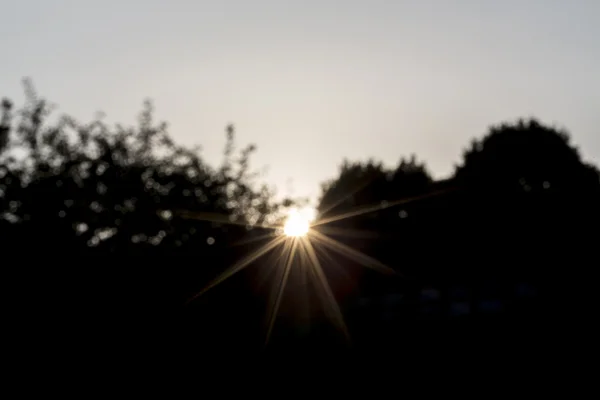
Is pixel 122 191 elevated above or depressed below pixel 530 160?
below

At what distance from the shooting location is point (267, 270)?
12.8 m

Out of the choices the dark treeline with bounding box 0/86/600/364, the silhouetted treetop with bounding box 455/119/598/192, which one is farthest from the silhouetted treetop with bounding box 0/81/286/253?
the silhouetted treetop with bounding box 455/119/598/192

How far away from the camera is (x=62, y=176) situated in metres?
17.2

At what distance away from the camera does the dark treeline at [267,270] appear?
1034cm

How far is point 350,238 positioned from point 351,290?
1.76 metres

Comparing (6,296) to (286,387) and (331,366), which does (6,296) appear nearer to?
(286,387)

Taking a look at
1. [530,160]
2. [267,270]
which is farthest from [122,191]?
[530,160]

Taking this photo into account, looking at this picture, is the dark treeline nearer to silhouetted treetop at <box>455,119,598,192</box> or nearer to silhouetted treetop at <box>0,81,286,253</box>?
silhouetted treetop at <box>0,81,286,253</box>

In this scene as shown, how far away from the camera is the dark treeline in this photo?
1034 cm

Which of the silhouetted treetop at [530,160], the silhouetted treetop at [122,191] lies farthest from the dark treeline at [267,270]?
the silhouetted treetop at [530,160]

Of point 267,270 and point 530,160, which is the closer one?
point 267,270

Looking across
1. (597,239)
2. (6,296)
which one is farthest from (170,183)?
(597,239)

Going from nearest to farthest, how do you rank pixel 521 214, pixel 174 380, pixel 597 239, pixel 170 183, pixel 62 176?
pixel 174 380
pixel 597 239
pixel 521 214
pixel 62 176
pixel 170 183

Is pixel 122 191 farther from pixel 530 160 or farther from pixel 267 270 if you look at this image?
pixel 530 160
